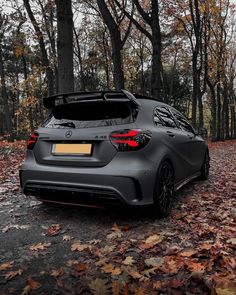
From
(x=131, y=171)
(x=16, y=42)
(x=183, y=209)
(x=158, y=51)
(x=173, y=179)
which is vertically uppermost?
(x=16, y=42)

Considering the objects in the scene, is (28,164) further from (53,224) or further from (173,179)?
(173,179)

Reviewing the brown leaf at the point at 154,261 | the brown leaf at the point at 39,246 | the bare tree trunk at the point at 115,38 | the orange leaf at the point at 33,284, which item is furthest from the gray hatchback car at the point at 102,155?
the bare tree trunk at the point at 115,38

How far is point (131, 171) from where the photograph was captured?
3.68 metres

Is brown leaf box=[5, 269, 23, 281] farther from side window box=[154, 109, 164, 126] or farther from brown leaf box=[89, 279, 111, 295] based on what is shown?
side window box=[154, 109, 164, 126]

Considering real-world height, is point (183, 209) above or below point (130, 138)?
Answer: below

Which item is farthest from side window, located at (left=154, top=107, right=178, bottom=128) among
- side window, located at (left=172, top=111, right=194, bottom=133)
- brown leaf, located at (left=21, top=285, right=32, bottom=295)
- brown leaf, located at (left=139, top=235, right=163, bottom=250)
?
brown leaf, located at (left=21, top=285, right=32, bottom=295)

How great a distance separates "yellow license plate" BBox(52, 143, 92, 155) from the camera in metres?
3.85

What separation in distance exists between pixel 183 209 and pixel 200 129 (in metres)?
2.56

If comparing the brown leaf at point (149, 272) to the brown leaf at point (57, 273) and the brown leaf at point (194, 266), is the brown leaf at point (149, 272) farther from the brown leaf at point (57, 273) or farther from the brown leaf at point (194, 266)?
the brown leaf at point (57, 273)

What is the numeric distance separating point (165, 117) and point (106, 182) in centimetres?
185

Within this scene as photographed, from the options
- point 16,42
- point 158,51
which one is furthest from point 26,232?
point 16,42

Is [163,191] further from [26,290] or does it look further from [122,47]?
[122,47]

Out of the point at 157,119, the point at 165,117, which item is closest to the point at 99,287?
the point at 157,119

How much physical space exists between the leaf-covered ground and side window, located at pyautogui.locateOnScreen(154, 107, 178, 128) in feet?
4.37
